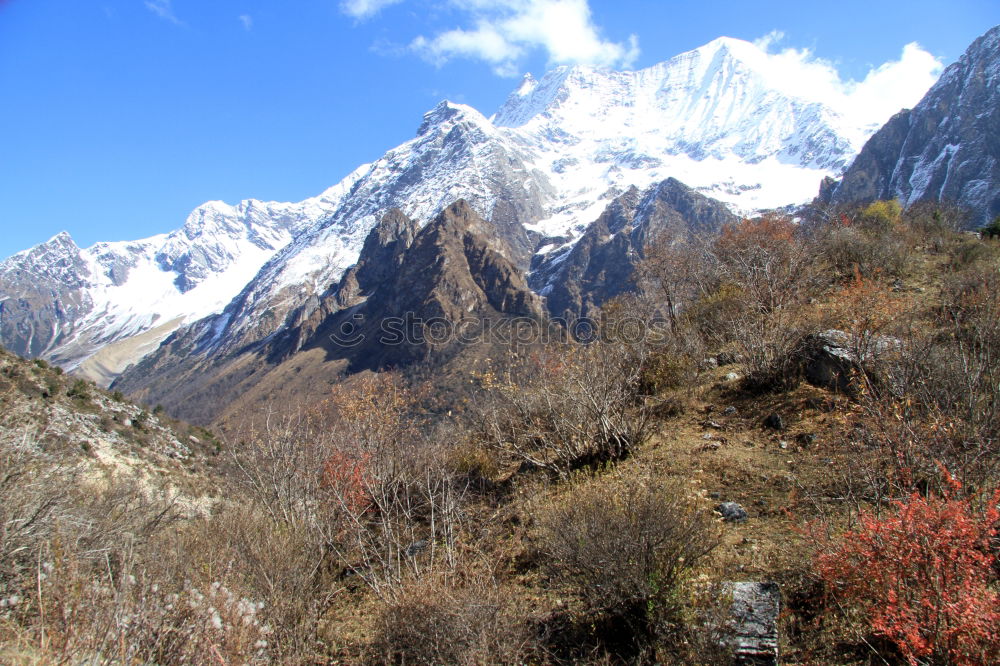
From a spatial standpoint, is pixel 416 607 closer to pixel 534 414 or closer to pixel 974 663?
pixel 974 663

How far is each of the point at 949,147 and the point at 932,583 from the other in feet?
674

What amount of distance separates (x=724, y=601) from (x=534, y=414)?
6.88 m

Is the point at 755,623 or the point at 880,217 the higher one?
the point at 880,217

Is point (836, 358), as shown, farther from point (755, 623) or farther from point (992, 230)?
point (992, 230)

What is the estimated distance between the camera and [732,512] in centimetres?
732

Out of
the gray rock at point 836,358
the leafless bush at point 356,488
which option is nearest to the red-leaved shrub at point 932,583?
the gray rock at point 836,358

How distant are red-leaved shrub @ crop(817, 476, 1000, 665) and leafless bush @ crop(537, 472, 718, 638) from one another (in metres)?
1.47

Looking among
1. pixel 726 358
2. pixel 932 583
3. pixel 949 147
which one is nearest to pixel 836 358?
pixel 726 358

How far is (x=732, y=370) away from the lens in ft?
44.0

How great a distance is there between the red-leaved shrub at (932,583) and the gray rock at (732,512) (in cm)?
252

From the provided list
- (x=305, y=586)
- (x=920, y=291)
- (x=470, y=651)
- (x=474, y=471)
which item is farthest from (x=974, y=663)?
(x=920, y=291)

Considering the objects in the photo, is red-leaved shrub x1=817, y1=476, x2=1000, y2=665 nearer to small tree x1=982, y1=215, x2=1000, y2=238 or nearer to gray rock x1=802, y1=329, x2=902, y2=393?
gray rock x1=802, y1=329, x2=902, y2=393

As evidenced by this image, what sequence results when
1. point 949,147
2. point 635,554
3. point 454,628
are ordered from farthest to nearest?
point 949,147 → point 635,554 → point 454,628

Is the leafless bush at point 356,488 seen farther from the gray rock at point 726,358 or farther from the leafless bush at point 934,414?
the gray rock at point 726,358
